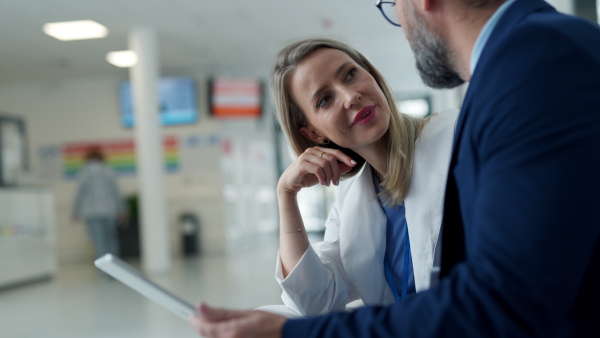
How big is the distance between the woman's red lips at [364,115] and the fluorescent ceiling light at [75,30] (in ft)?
24.9

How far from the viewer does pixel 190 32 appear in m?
9.11

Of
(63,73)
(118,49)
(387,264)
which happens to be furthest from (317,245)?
(63,73)

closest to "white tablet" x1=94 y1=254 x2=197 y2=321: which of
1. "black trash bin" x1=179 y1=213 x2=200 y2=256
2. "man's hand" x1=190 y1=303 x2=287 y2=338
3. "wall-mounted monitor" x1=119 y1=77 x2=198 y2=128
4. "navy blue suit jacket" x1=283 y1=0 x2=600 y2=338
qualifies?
"man's hand" x1=190 y1=303 x2=287 y2=338

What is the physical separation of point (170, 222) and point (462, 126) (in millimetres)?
11195

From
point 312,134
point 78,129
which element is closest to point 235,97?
point 78,129

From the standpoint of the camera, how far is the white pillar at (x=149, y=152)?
8.57 metres

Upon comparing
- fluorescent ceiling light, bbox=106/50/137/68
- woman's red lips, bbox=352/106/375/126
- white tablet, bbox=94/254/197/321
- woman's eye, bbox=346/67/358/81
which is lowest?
white tablet, bbox=94/254/197/321

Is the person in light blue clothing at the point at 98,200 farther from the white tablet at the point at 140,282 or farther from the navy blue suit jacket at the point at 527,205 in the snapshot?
the navy blue suit jacket at the point at 527,205

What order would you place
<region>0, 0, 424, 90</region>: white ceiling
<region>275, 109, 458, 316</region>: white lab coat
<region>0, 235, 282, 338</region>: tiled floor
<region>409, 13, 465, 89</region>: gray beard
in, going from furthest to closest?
<region>0, 0, 424, 90</region>: white ceiling
<region>0, 235, 282, 338</region>: tiled floor
<region>275, 109, 458, 316</region>: white lab coat
<region>409, 13, 465, 89</region>: gray beard

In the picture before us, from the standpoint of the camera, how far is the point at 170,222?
11.6 metres

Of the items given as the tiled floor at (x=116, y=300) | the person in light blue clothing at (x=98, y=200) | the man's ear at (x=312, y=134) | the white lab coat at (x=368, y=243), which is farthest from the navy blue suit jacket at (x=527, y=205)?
the person in light blue clothing at (x=98, y=200)

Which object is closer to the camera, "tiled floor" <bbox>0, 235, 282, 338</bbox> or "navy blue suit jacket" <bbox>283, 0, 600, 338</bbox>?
"navy blue suit jacket" <bbox>283, 0, 600, 338</bbox>

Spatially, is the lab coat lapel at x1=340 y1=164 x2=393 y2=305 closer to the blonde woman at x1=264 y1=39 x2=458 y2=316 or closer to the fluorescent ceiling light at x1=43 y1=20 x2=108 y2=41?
the blonde woman at x1=264 y1=39 x2=458 y2=316

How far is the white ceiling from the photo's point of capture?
7738mm
